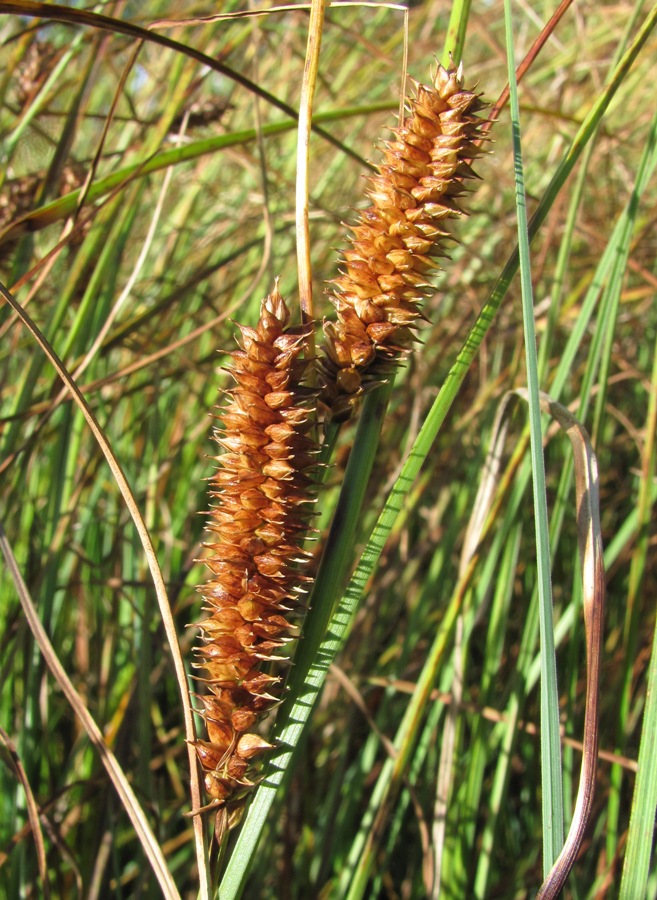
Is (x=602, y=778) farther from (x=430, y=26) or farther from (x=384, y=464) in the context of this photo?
(x=430, y=26)

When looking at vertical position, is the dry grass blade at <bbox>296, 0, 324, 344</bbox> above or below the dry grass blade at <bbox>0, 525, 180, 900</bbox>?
above

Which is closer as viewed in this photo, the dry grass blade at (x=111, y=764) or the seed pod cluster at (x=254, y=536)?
the seed pod cluster at (x=254, y=536)

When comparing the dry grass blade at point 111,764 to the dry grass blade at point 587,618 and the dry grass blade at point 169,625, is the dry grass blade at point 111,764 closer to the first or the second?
the dry grass blade at point 169,625

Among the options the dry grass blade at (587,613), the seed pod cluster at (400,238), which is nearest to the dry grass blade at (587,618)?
the dry grass blade at (587,613)

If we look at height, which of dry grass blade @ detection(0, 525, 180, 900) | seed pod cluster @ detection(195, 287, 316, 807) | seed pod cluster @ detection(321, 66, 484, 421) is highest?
seed pod cluster @ detection(321, 66, 484, 421)

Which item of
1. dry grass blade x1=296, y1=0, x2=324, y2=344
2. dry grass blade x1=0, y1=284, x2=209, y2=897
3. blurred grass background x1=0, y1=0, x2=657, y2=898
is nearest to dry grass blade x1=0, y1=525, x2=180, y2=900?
dry grass blade x1=0, y1=284, x2=209, y2=897

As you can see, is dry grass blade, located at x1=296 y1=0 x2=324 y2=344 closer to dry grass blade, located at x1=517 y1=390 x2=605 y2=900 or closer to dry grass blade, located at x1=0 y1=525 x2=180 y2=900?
dry grass blade, located at x1=517 y1=390 x2=605 y2=900

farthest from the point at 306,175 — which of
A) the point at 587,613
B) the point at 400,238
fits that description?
the point at 587,613

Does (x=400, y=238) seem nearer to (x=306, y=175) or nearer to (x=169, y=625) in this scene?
(x=306, y=175)

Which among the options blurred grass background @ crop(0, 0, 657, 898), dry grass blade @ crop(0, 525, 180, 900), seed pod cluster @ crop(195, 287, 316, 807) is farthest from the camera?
blurred grass background @ crop(0, 0, 657, 898)
